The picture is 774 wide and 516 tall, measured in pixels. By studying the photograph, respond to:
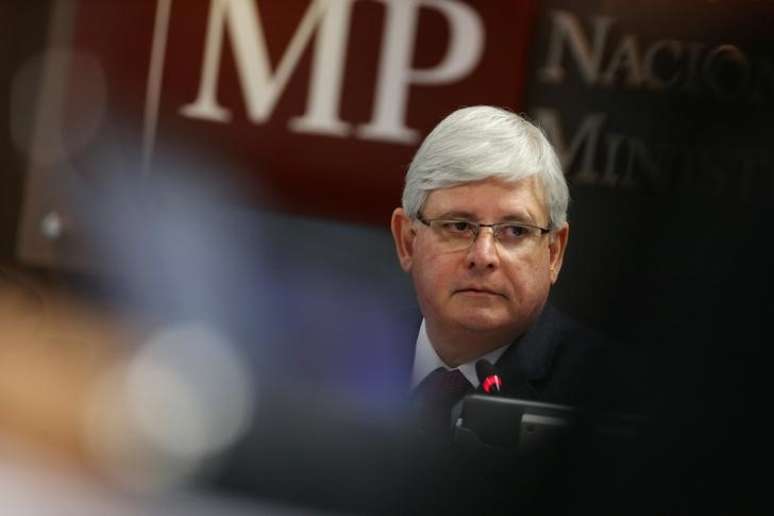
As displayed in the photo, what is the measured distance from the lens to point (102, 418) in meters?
2.35

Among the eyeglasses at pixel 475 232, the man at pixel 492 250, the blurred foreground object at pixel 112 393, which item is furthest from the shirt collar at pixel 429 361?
the blurred foreground object at pixel 112 393

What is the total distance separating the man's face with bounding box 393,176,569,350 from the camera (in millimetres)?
1202

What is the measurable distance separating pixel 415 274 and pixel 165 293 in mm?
1098

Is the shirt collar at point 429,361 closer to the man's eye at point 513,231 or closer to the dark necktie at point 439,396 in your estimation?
the dark necktie at point 439,396

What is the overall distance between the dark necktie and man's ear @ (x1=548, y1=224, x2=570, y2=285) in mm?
142

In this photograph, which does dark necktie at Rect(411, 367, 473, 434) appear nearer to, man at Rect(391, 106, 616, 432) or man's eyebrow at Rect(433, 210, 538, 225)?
man at Rect(391, 106, 616, 432)

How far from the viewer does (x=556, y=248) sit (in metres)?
1.23

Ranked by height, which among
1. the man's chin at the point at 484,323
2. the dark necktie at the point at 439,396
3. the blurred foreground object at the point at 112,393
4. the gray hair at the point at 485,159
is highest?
the gray hair at the point at 485,159

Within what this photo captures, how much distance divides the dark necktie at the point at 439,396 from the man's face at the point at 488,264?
0.19 feet

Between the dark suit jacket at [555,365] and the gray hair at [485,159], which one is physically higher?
the gray hair at [485,159]

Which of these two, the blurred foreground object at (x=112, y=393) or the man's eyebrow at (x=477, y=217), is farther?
the blurred foreground object at (x=112, y=393)

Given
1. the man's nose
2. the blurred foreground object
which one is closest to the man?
the man's nose

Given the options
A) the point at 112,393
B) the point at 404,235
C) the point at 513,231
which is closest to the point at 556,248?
the point at 513,231

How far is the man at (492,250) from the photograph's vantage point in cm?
120
